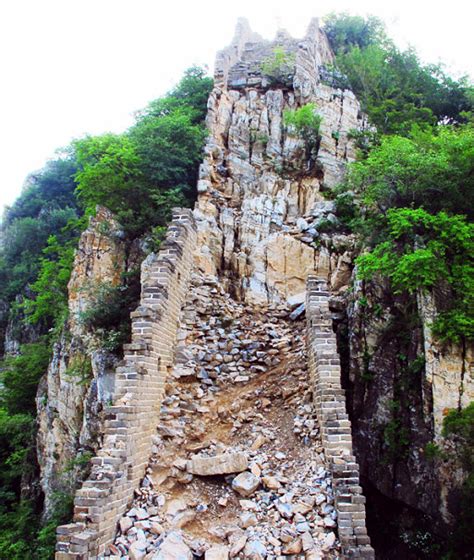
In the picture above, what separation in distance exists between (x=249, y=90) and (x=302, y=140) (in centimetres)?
397

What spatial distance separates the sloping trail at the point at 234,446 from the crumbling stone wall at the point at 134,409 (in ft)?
1.04

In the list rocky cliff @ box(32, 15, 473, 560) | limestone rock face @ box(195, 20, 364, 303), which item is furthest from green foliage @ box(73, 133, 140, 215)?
limestone rock face @ box(195, 20, 364, 303)

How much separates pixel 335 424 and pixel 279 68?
16.2 m

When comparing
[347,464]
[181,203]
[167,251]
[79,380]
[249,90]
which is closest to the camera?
[347,464]

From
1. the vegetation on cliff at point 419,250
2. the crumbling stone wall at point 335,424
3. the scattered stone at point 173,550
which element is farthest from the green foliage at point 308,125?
the scattered stone at point 173,550

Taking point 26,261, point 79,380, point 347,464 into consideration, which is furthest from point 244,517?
point 26,261

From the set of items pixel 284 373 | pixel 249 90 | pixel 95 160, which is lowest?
pixel 284 373

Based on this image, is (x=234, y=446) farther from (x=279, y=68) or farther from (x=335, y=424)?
(x=279, y=68)

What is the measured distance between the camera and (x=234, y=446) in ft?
31.1

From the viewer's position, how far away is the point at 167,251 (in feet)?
36.8

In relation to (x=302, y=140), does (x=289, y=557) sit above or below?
below

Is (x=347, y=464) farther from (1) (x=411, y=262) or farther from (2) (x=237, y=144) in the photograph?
(2) (x=237, y=144)

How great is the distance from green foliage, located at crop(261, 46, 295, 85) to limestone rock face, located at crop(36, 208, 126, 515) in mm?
9485

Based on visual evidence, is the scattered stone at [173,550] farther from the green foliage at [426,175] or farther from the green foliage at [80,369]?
the green foliage at [426,175]
